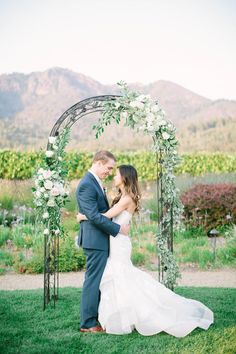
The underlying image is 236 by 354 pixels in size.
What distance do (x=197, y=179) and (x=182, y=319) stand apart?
31.9 ft

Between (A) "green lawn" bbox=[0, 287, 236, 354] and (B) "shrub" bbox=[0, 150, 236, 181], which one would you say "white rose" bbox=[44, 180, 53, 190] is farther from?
(B) "shrub" bbox=[0, 150, 236, 181]

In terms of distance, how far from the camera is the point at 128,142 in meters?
38.1

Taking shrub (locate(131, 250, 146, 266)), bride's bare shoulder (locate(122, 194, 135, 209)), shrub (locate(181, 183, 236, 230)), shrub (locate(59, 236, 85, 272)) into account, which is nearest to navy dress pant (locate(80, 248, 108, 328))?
bride's bare shoulder (locate(122, 194, 135, 209))

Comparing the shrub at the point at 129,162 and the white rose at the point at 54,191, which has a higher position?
the shrub at the point at 129,162

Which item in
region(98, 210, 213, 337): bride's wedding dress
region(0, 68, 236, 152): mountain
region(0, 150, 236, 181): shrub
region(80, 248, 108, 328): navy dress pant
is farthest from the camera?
region(0, 68, 236, 152): mountain

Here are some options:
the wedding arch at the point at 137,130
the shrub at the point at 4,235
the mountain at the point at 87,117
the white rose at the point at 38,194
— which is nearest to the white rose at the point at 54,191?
the wedding arch at the point at 137,130

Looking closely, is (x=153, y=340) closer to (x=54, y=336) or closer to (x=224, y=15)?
(x=54, y=336)

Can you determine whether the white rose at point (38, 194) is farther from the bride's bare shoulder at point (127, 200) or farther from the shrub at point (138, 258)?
the shrub at point (138, 258)

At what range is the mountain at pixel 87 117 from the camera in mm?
37938

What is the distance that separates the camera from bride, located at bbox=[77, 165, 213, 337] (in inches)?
191

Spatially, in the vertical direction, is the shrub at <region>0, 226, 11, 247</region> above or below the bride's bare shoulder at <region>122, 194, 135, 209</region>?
below

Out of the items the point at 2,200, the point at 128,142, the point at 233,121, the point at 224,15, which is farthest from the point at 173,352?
the point at 233,121

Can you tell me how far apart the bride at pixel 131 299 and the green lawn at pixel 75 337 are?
0.10 m

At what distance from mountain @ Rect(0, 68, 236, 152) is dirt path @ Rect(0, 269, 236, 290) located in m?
27.4
